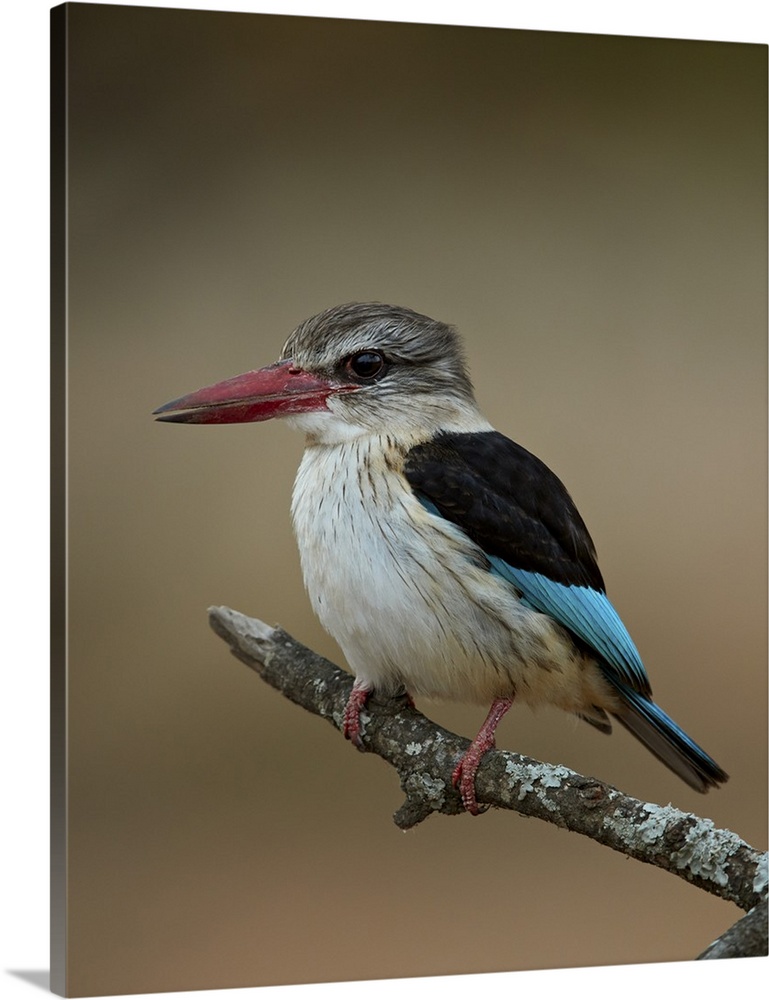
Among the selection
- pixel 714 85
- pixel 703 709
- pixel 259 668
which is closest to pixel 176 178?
pixel 259 668

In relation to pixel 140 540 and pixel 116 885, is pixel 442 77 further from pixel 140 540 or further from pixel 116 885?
pixel 116 885

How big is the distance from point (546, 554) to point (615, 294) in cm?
86

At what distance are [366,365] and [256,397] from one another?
0.91 feet

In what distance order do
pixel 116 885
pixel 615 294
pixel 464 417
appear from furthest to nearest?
pixel 615 294
pixel 464 417
pixel 116 885

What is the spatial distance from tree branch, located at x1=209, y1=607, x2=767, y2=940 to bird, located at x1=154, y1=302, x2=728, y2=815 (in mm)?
53

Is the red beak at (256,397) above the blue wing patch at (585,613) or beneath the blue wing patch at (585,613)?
above

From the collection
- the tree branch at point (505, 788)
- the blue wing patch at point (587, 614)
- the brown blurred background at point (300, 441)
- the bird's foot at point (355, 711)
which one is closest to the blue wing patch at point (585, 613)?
the blue wing patch at point (587, 614)

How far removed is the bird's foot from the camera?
11.8 ft

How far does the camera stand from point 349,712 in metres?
3.59

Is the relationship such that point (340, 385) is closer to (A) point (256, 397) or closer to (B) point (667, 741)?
(A) point (256, 397)

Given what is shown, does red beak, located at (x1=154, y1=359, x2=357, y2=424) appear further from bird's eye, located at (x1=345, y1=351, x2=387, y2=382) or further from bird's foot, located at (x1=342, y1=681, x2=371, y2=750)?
bird's foot, located at (x1=342, y1=681, x2=371, y2=750)

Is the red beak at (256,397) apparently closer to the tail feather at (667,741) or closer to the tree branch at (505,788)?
the tree branch at (505,788)

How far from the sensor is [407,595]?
3377 mm

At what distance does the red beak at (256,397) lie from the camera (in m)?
3.44
